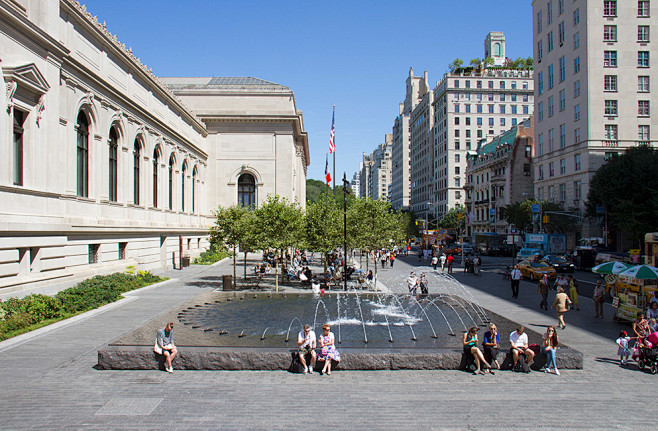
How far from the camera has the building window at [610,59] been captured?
54.6m

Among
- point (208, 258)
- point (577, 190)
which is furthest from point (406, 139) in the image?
point (208, 258)

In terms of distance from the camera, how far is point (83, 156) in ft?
86.0

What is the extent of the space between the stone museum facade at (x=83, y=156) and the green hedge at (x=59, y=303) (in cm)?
140

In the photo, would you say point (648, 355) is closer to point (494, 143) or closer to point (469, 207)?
point (494, 143)

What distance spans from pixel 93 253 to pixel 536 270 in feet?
97.0

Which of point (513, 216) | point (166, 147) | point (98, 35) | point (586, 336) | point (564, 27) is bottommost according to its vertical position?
point (586, 336)

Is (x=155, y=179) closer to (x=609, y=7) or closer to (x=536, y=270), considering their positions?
(x=536, y=270)

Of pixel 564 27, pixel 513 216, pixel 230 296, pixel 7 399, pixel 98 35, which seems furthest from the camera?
pixel 513 216

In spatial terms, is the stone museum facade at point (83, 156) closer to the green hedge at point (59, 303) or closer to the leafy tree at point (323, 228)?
the green hedge at point (59, 303)

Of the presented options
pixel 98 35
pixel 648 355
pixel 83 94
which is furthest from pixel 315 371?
pixel 98 35

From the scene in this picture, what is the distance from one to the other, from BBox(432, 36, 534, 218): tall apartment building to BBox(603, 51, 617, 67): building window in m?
51.1

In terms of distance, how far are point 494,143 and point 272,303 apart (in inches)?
3184

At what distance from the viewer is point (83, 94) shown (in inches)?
1005

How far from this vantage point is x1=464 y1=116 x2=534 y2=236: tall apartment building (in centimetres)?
8312
